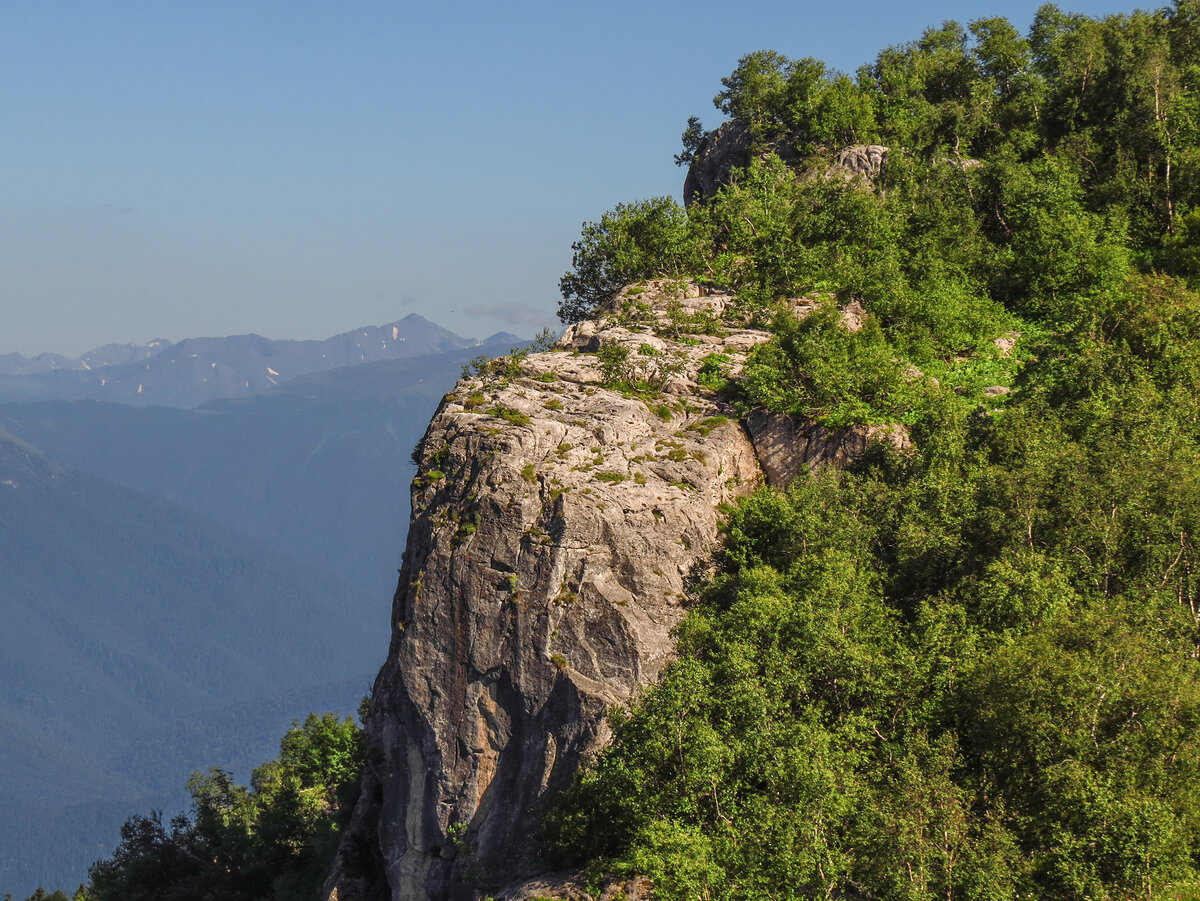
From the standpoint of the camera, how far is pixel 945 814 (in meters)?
24.2

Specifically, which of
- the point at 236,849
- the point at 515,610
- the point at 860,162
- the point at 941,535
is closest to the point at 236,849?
the point at 236,849

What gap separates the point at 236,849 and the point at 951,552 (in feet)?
171

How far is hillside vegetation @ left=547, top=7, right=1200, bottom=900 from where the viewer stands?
24609 millimetres

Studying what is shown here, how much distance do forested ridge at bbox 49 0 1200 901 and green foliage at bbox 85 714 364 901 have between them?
33 cm

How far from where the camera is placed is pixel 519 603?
36.5 m

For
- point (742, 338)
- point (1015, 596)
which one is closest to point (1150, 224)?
point (742, 338)

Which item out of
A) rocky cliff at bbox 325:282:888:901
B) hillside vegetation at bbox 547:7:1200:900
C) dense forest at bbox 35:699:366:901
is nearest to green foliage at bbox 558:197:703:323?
hillside vegetation at bbox 547:7:1200:900

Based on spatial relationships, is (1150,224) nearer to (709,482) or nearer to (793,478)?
(793,478)

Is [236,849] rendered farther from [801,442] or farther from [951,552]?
[951,552]

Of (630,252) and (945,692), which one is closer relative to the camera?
(945,692)

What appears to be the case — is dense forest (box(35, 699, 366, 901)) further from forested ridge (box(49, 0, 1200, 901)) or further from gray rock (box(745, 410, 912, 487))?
gray rock (box(745, 410, 912, 487))

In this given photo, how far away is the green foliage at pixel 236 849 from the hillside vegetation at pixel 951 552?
3228 centimetres

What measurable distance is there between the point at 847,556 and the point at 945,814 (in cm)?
1205

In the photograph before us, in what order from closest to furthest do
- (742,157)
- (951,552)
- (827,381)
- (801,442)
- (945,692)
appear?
1. (945,692)
2. (951,552)
3. (827,381)
4. (801,442)
5. (742,157)
